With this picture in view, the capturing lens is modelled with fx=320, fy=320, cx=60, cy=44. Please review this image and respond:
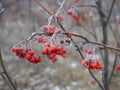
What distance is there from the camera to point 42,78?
313 inches

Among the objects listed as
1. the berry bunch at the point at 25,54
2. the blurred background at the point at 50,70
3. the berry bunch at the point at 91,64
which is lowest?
the berry bunch at the point at 91,64

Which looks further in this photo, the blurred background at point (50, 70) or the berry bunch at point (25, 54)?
the blurred background at point (50, 70)

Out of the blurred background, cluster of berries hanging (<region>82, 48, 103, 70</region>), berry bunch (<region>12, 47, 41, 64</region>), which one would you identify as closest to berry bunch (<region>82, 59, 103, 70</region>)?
cluster of berries hanging (<region>82, 48, 103, 70</region>)

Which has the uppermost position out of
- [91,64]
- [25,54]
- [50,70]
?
[50,70]

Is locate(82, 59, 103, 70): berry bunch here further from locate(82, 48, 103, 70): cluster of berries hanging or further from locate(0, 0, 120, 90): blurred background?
locate(0, 0, 120, 90): blurred background

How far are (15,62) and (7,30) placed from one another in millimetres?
3380

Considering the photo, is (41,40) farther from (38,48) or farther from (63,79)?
(38,48)

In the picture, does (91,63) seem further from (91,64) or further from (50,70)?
(50,70)

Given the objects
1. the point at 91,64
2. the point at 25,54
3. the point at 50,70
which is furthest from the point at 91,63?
the point at 50,70

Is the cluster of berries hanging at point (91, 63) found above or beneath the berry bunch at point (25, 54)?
beneath

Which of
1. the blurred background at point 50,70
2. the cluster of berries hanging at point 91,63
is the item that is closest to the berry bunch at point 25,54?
the cluster of berries hanging at point 91,63

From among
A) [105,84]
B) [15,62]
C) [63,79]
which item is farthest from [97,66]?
[15,62]

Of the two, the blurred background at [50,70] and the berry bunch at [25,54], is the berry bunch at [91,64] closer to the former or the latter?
the berry bunch at [25,54]

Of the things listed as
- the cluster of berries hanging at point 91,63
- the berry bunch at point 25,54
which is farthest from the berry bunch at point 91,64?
the berry bunch at point 25,54
